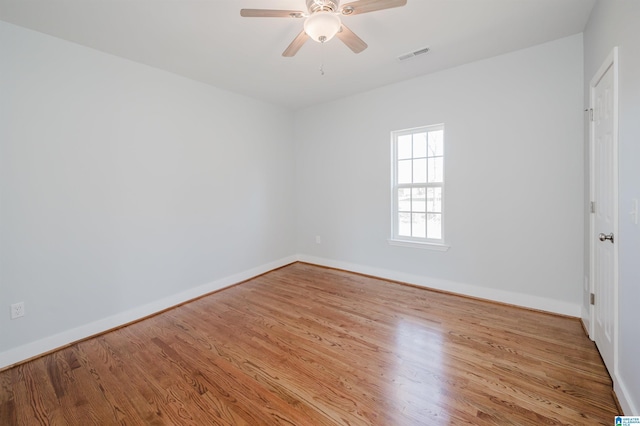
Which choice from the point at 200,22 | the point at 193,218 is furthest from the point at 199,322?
the point at 200,22

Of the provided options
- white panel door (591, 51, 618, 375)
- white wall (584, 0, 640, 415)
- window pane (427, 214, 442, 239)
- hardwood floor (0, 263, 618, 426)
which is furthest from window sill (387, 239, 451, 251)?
white wall (584, 0, 640, 415)

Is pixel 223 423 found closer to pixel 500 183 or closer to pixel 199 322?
pixel 199 322

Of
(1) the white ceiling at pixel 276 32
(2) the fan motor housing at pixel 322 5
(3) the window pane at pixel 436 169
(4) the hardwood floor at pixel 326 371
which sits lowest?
(4) the hardwood floor at pixel 326 371

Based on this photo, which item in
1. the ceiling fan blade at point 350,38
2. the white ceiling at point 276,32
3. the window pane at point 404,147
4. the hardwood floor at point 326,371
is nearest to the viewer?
the hardwood floor at point 326,371

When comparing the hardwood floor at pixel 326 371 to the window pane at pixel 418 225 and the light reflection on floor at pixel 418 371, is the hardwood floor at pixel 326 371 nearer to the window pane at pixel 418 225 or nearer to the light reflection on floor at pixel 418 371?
the light reflection on floor at pixel 418 371

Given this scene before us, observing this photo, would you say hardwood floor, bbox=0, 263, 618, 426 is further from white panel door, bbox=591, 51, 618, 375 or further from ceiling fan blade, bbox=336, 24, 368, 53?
ceiling fan blade, bbox=336, 24, 368, 53

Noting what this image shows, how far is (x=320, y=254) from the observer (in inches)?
182

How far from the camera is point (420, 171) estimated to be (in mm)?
3555

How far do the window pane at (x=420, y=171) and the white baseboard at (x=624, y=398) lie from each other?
2450 millimetres

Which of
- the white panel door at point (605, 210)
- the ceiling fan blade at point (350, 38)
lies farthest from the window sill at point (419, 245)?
the ceiling fan blade at point (350, 38)

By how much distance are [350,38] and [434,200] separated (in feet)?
7.44

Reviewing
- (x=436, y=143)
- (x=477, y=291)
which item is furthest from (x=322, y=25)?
(x=477, y=291)

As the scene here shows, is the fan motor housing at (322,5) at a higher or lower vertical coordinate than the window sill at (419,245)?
higher

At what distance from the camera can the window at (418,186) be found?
134 inches
